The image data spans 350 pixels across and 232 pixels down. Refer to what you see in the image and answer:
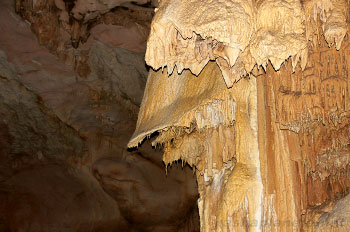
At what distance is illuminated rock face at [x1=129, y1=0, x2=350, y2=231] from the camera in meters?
4.23

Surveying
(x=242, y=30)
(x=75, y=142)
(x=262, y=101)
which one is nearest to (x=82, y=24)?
(x=75, y=142)

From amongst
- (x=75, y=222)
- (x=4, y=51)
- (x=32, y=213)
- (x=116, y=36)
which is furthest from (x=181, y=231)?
(x=4, y=51)

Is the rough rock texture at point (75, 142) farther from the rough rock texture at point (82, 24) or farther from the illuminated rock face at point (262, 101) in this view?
the illuminated rock face at point (262, 101)

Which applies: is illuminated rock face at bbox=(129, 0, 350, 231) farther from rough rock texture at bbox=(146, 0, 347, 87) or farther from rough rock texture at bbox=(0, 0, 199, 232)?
rough rock texture at bbox=(0, 0, 199, 232)

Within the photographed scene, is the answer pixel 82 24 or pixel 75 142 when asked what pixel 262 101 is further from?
pixel 75 142

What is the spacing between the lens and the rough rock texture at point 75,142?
10.2 m

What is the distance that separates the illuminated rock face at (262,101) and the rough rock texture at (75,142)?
532cm

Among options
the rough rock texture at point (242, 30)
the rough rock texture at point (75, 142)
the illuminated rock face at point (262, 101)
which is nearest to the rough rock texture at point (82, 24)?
the rough rock texture at point (75, 142)

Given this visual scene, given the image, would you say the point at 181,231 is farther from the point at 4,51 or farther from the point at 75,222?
the point at 4,51

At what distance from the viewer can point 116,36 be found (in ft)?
33.9

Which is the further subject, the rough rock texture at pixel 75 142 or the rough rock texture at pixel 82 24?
the rough rock texture at pixel 75 142

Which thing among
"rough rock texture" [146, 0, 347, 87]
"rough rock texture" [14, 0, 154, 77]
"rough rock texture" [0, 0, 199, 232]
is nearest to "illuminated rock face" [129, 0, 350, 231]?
"rough rock texture" [146, 0, 347, 87]

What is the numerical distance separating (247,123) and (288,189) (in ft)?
2.82

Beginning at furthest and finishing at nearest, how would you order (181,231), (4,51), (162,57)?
(181,231), (4,51), (162,57)
